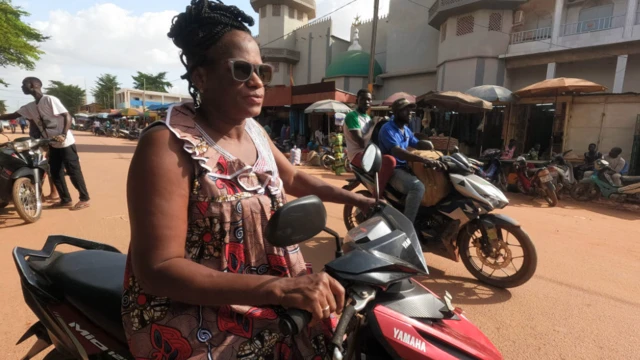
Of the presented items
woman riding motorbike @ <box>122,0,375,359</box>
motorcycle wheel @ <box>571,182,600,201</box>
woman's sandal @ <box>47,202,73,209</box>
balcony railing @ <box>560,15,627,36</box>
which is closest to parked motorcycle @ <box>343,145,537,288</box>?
woman riding motorbike @ <box>122,0,375,359</box>

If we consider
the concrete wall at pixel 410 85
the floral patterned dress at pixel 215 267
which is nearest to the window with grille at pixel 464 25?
the concrete wall at pixel 410 85

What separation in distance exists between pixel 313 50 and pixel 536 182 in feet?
79.7

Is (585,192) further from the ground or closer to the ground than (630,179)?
closer to the ground

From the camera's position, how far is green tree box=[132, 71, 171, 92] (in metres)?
53.1

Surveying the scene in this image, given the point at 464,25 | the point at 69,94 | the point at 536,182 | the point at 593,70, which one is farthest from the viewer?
the point at 69,94

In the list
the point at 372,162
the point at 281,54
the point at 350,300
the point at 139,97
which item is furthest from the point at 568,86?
the point at 139,97

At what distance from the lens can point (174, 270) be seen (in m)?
0.91

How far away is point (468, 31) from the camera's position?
55.4 ft

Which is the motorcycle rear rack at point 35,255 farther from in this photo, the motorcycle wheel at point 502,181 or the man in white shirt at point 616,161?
the man in white shirt at point 616,161

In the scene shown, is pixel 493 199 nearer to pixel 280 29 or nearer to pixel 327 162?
pixel 327 162

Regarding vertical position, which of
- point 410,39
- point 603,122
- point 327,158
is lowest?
point 327,158

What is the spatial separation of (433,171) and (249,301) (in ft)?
9.30

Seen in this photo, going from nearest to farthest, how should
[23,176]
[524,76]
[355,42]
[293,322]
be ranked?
[293,322] < [23,176] < [524,76] < [355,42]

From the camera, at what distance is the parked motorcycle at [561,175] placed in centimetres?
761
